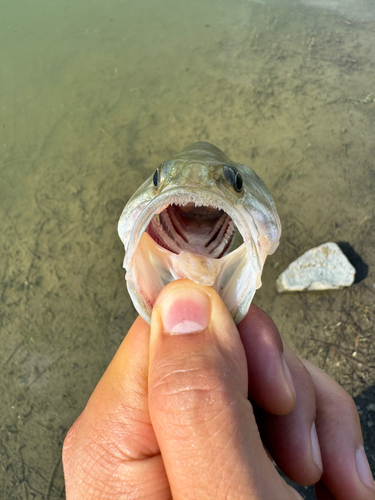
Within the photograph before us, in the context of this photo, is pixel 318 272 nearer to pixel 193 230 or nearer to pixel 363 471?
pixel 363 471

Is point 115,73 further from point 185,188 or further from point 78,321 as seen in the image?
point 185,188

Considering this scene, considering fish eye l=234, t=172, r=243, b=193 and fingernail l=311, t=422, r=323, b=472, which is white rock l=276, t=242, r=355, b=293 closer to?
fingernail l=311, t=422, r=323, b=472

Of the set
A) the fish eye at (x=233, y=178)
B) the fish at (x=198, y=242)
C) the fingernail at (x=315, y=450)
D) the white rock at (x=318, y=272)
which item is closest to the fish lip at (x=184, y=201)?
the fish at (x=198, y=242)

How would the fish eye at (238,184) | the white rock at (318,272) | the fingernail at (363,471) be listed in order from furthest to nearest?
1. the white rock at (318,272)
2. the fingernail at (363,471)
3. the fish eye at (238,184)

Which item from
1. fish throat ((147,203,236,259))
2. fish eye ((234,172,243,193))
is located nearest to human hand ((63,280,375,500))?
fish throat ((147,203,236,259))

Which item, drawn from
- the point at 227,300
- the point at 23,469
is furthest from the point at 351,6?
the point at 23,469

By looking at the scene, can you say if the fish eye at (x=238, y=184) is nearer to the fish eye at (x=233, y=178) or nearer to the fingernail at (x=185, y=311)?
the fish eye at (x=233, y=178)

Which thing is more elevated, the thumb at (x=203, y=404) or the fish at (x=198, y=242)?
the fish at (x=198, y=242)

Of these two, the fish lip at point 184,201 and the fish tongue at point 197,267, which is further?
the fish tongue at point 197,267
